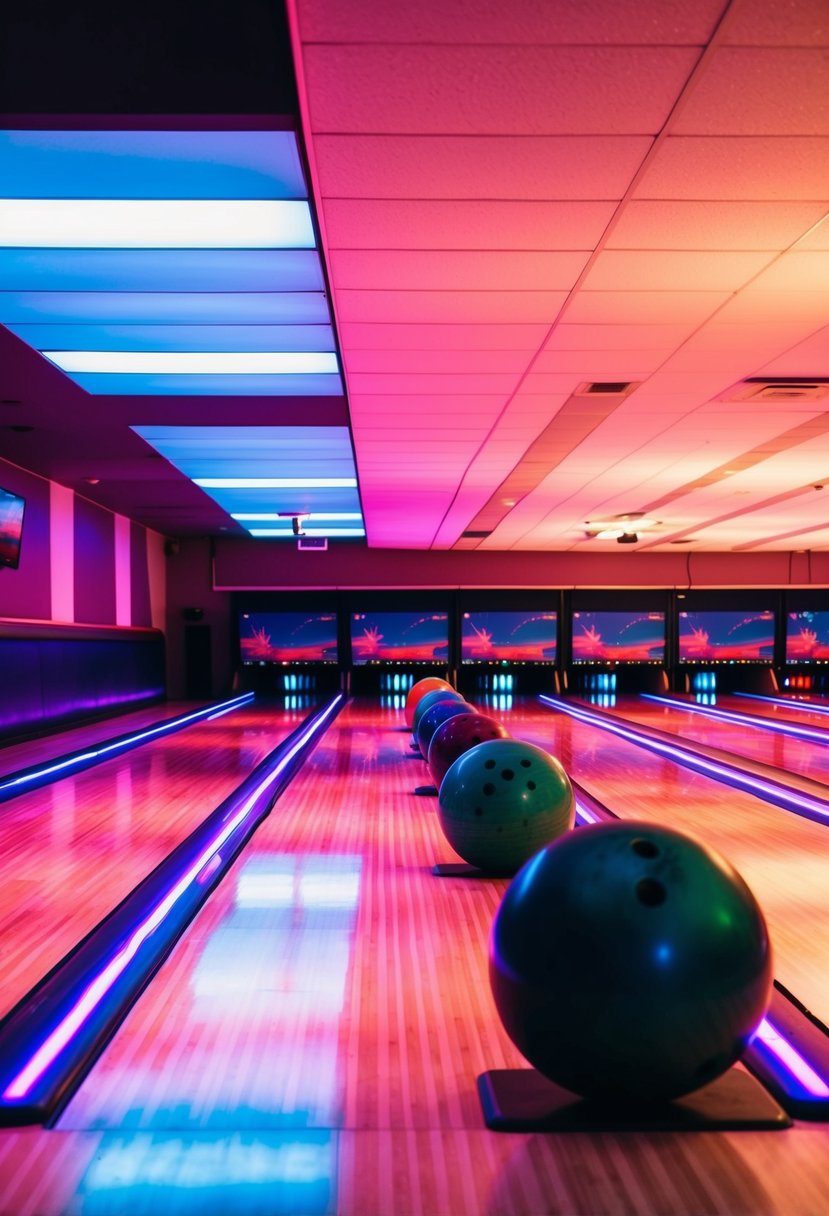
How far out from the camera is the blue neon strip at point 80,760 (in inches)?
214

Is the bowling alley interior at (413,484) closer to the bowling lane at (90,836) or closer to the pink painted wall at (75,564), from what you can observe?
the bowling lane at (90,836)

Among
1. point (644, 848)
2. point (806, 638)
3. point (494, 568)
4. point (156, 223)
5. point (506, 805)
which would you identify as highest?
point (156, 223)

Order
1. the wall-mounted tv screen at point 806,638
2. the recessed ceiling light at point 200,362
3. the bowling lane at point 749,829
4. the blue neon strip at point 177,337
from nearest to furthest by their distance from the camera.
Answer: the bowling lane at point 749,829, the blue neon strip at point 177,337, the recessed ceiling light at point 200,362, the wall-mounted tv screen at point 806,638

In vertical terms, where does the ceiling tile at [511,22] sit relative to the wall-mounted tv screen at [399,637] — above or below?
above

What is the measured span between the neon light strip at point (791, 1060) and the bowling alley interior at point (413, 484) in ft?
0.06

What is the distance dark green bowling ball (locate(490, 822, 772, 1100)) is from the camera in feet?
4.92

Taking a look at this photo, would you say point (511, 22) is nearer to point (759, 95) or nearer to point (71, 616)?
point (759, 95)

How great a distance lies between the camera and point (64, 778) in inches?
230

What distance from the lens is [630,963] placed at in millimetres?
1503

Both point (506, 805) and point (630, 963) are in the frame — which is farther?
point (506, 805)

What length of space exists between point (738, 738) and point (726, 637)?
5.99 metres

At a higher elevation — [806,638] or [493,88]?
[493,88]

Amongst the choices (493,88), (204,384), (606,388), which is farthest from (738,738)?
(493,88)

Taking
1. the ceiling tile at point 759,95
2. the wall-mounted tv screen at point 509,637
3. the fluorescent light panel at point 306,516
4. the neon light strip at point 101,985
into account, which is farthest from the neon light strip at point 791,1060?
the wall-mounted tv screen at point 509,637
